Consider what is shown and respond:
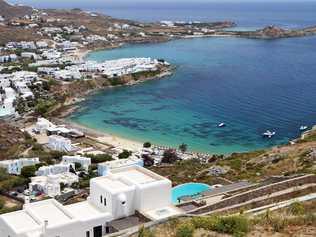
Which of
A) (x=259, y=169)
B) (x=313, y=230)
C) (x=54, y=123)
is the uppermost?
(x=313, y=230)

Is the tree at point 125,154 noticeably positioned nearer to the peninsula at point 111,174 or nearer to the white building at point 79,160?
the peninsula at point 111,174

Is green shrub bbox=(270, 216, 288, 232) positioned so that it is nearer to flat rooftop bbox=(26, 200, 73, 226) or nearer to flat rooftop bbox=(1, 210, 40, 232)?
flat rooftop bbox=(26, 200, 73, 226)

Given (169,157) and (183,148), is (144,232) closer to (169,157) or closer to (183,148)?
(169,157)

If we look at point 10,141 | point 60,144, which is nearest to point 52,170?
point 60,144

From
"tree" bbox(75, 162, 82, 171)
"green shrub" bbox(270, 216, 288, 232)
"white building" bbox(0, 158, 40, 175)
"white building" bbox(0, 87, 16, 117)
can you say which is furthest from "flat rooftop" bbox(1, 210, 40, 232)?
"white building" bbox(0, 87, 16, 117)

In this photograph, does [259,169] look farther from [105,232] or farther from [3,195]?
[105,232]

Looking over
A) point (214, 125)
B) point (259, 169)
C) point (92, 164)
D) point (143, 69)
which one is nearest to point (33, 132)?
point (92, 164)
